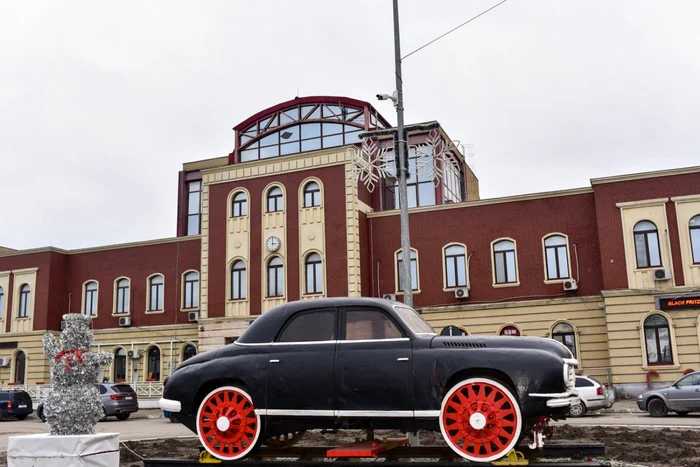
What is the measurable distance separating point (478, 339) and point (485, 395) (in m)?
0.67

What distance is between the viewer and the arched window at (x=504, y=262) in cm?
3070

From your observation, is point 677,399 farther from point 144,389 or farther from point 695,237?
point 144,389

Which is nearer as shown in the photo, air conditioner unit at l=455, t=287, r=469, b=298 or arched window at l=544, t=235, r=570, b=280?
arched window at l=544, t=235, r=570, b=280

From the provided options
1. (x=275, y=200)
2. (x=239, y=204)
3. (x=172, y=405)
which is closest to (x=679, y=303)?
(x=275, y=200)

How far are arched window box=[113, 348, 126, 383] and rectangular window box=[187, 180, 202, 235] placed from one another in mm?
9377

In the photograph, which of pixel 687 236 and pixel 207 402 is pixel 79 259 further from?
pixel 207 402

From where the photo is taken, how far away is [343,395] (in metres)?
7.83

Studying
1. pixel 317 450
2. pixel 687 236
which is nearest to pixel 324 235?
pixel 687 236

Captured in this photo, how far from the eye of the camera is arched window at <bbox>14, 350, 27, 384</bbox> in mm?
39531

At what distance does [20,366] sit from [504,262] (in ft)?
88.9

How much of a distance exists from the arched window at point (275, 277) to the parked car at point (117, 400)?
788cm

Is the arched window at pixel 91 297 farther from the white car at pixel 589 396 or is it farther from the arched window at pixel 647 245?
the arched window at pixel 647 245

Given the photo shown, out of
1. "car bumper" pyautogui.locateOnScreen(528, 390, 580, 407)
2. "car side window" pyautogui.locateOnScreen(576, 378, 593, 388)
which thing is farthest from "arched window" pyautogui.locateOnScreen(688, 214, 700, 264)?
"car bumper" pyautogui.locateOnScreen(528, 390, 580, 407)

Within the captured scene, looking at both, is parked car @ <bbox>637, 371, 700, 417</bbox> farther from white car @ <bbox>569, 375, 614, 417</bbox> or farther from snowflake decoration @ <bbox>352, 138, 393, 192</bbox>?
snowflake decoration @ <bbox>352, 138, 393, 192</bbox>
